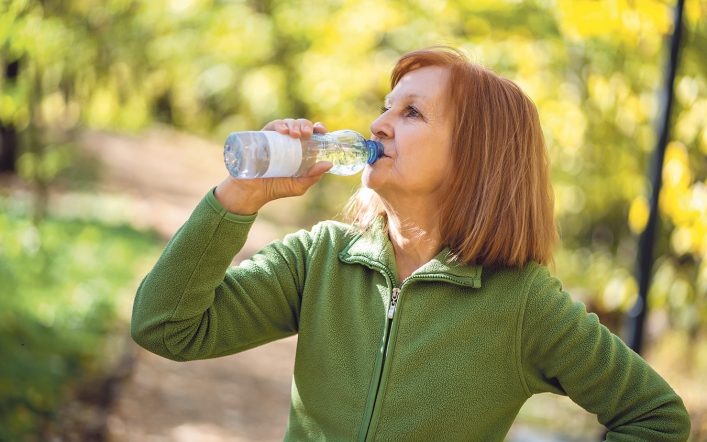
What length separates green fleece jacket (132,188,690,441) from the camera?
6.39 feet

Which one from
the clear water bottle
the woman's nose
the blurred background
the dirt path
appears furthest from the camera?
the dirt path

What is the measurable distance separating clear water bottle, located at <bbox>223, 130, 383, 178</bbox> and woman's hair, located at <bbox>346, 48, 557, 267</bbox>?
21 centimetres

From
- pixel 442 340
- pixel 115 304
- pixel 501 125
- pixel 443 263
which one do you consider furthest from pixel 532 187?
pixel 115 304

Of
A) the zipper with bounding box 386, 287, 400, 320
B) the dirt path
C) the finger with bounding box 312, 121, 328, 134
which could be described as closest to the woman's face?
the finger with bounding box 312, 121, 328, 134

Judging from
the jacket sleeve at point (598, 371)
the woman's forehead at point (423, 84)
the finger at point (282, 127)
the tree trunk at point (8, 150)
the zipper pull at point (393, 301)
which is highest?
the woman's forehead at point (423, 84)

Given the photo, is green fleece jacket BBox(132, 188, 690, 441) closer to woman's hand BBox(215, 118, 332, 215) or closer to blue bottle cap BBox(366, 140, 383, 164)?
woman's hand BBox(215, 118, 332, 215)

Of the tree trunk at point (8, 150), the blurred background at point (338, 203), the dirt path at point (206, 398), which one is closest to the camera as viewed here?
the blurred background at point (338, 203)

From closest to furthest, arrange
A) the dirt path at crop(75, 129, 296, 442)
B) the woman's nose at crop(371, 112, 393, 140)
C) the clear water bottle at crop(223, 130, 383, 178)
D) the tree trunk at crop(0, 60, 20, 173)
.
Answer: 1. the clear water bottle at crop(223, 130, 383, 178)
2. the woman's nose at crop(371, 112, 393, 140)
3. the dirt path at crop(75, 129, 296, 442)
4. the tree trunk at crop(0, 60, 20, 173)

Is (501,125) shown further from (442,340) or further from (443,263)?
(442,340)

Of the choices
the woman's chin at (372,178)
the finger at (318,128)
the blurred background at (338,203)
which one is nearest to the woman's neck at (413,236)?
the woman's chin at (372,178)

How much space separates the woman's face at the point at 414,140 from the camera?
2.02m

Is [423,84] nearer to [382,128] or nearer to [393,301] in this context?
[382,128]

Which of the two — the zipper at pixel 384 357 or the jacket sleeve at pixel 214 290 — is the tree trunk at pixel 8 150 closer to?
the jacket sleeve at pixel 214 290

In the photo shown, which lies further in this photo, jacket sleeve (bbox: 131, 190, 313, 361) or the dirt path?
the dirt path
